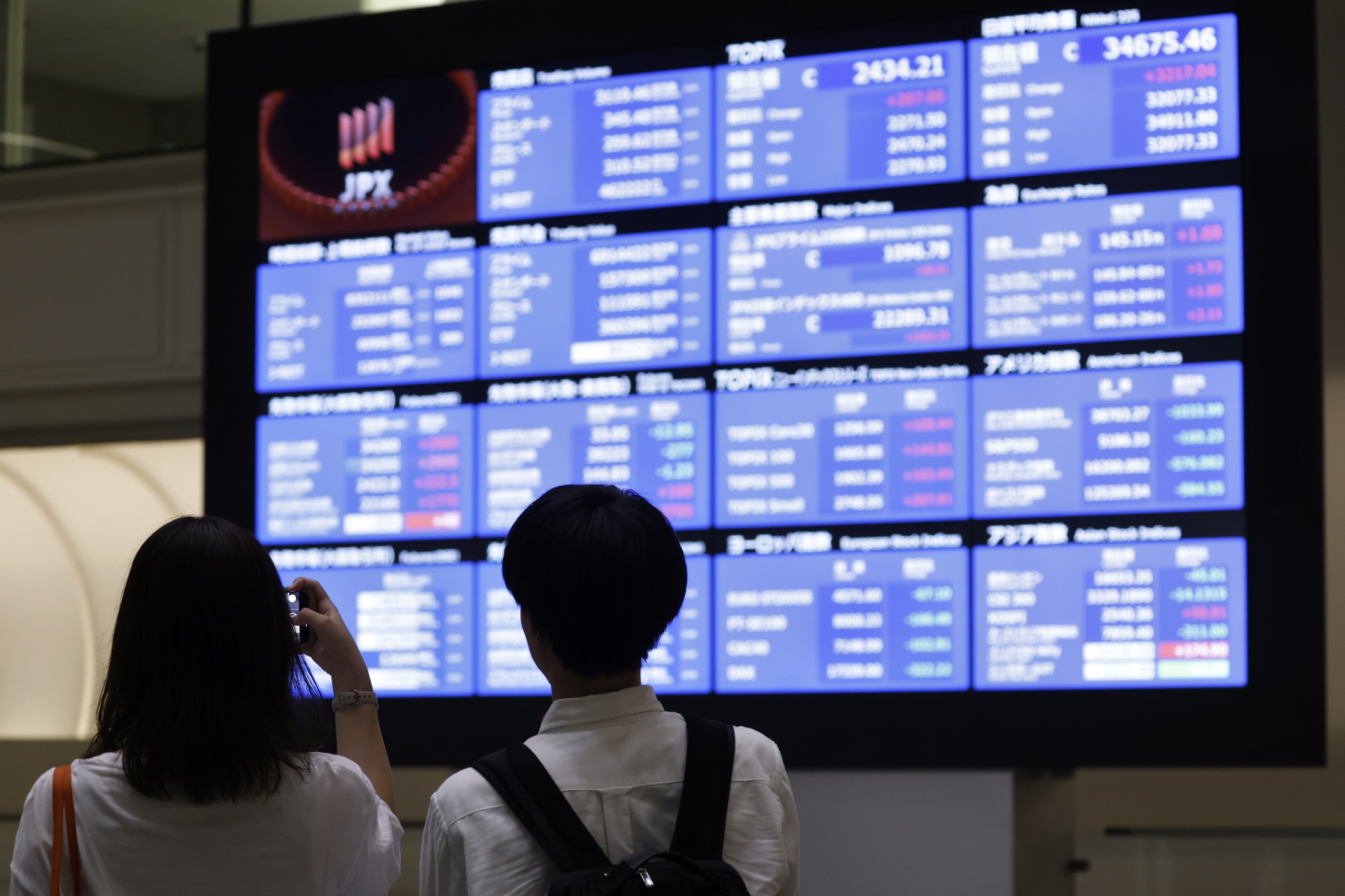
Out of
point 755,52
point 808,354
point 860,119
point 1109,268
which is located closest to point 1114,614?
point 1109,268

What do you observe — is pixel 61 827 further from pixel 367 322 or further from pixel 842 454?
pixel 367 322

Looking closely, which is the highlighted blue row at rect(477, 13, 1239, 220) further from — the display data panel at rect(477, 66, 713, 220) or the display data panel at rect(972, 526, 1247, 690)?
the display data panel at rect(972, 526, 1247, 690)

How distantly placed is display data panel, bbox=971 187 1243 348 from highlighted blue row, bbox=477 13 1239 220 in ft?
0.32

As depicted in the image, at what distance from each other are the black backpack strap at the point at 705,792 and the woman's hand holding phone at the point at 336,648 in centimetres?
49

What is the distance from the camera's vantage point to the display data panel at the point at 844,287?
2.79m

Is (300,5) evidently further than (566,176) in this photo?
Yes

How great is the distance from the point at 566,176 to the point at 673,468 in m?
0.72

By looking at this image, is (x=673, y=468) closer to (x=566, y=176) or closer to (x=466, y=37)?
(x=566, y=176)

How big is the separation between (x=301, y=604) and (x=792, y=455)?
1355mm

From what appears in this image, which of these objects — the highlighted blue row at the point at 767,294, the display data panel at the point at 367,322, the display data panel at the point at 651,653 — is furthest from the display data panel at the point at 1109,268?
the display data panel at the point at 367,322

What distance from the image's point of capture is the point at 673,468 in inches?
114

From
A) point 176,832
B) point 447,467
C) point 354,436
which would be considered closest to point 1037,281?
point 447,467

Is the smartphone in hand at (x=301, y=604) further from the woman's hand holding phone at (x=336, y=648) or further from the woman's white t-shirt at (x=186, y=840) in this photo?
the woman's white t-shirt at (x=186, y=840)

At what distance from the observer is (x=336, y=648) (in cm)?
162
